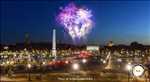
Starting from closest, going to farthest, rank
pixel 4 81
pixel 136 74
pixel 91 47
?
pixel 136 74 → pixel 4 81 → pixel 91 47

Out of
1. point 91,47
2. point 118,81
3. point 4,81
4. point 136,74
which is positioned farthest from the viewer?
point 91,47

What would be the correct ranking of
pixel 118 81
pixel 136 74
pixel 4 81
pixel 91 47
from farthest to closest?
1. pixel 91 47
2. pixel 118 81
3. pixel 4 81
4. pixel 136 74

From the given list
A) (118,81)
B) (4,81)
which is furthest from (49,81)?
(118,81)

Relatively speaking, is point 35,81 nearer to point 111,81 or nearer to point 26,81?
point 26,81

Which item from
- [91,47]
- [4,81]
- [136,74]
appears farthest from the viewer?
[91,47]

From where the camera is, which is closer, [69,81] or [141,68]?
[141,68]

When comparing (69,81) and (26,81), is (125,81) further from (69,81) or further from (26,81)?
(26,81)

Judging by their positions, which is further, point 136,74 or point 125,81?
point 125,81

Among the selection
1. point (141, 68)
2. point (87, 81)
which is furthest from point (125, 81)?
point (141, 68)
